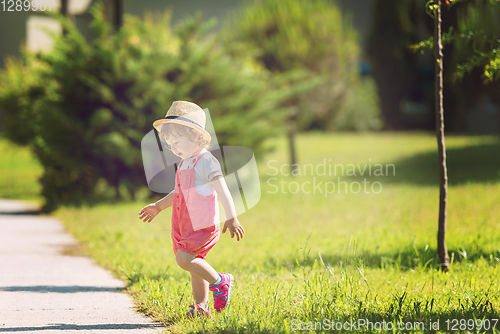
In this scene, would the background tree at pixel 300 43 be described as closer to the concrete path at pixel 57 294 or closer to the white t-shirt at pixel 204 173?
the concrete path at pixel 57 294

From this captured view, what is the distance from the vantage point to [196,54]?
37.8 ft

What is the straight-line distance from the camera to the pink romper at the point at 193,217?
3.51 m

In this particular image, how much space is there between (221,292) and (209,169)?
2.85 ft

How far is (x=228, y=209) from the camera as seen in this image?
337cm

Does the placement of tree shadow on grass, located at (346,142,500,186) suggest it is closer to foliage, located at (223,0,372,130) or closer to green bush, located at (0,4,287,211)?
foliage, located at (223,0,372,130)

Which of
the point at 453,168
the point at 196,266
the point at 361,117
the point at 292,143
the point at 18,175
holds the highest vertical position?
the point at 196,266

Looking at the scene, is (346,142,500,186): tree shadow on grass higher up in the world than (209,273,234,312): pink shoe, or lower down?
lower down

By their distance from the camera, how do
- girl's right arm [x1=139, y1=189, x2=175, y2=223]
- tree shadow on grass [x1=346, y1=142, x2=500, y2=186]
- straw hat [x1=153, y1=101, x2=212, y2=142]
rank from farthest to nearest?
tree shadow on grass [x1=346, y1=142, x2=500, y2=186], girl's right arm [x1=139, y1=189, x2=175, y2=223], straw hat [x1=153, y1=101, x2=212, y2=142]

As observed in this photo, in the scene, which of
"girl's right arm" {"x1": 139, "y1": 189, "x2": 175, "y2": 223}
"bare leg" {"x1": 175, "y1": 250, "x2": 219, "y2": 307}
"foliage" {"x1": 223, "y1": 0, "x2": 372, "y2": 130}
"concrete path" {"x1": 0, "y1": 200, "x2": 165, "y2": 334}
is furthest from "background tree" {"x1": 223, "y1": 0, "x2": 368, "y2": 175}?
"bare leg" {"x1": 175, "y1": 250, "x2": 219, "y2": 307}

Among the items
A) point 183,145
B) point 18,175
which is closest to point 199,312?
point 183,145

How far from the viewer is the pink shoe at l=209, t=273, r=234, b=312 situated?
144 inches

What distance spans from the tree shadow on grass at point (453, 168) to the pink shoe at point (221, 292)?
9.55m

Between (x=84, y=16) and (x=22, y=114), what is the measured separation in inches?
253

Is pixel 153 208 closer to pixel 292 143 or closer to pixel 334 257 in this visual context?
pixel 334 257
